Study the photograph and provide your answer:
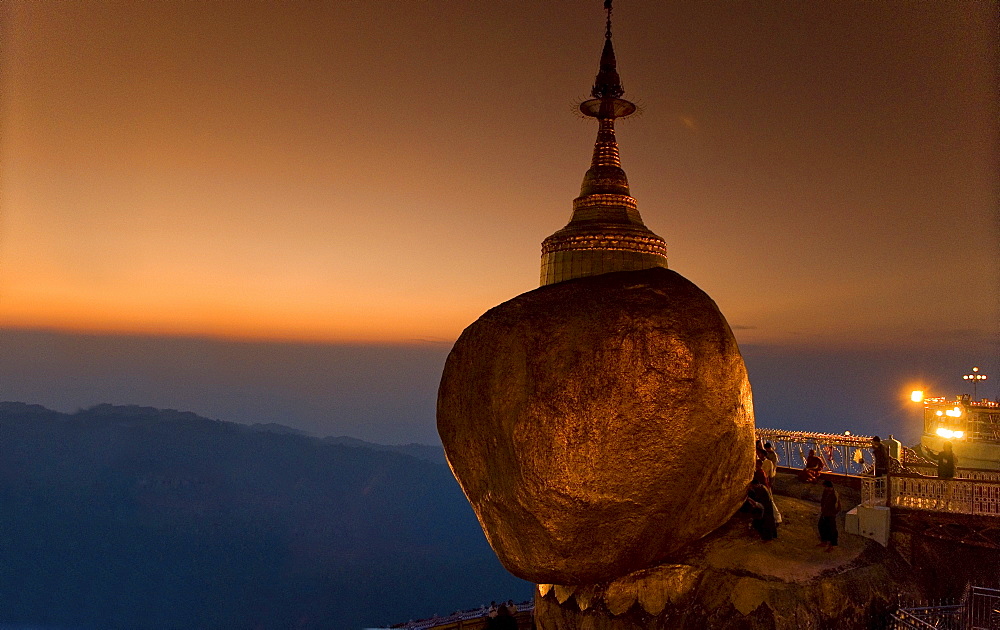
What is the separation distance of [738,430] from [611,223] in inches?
208

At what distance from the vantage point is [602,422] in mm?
9102

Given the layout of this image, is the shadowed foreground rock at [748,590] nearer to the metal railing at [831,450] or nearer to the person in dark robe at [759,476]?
the person in dark robe at [759,476]

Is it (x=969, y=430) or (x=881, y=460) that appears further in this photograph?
(x=969, y=430)

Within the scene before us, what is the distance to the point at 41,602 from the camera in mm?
121875

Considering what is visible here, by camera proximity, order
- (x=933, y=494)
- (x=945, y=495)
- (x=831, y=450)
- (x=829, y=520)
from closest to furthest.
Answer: (x=829, y=520) → (x=945, y=495) → (x=933, y=494) → (x=831, y=450)

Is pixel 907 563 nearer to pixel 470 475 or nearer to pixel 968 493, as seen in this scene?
pixel 968 493

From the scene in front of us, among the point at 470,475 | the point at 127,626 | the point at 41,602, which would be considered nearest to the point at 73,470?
the point at 41,602

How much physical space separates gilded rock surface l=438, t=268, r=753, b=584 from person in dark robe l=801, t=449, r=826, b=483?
555cm

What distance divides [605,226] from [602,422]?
5423mm

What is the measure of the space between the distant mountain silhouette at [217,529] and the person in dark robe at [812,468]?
355ft

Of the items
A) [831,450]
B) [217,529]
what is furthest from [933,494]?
[217,529]

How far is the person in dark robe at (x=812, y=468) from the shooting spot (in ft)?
47.8

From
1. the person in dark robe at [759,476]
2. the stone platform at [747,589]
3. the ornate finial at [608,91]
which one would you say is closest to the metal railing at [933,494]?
the stone platform at [747,589]

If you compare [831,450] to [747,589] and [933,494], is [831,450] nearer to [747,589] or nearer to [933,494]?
[933,494]
